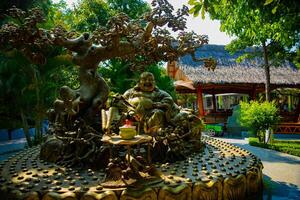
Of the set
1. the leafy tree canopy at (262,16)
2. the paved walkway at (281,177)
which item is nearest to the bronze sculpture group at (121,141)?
the paved walkway at (281,177)

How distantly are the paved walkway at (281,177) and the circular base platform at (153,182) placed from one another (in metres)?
0.67

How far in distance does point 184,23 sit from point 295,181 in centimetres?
340

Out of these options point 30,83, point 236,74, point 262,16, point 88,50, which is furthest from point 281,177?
point 236,74

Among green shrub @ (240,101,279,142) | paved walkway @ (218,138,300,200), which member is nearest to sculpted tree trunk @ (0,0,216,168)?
paved walkway @ (218,138,300,200)

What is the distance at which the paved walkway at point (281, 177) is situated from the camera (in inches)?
176

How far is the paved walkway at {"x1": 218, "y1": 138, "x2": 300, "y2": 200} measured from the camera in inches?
176

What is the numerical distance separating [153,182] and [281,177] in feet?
11.4

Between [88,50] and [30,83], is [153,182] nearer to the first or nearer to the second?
[88,50]

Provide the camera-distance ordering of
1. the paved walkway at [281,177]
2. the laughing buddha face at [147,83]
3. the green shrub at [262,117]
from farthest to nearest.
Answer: the green shrub at [262,117], the laughing buddha face at [147,83], the paved walkway at [281,177]

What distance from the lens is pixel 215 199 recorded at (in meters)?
3.26

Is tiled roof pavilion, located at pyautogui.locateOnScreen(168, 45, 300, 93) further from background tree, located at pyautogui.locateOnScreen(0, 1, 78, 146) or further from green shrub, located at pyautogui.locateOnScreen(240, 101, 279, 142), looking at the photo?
background tree, located at pyautogui.locateOnScreen(0, 1, 78, 146)

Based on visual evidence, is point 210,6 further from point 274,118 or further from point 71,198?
point 274,118

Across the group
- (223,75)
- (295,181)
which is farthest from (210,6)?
(223,75)

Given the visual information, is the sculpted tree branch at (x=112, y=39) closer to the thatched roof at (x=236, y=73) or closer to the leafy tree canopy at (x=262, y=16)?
the leafy tree canopy at (x=262, y=16)
